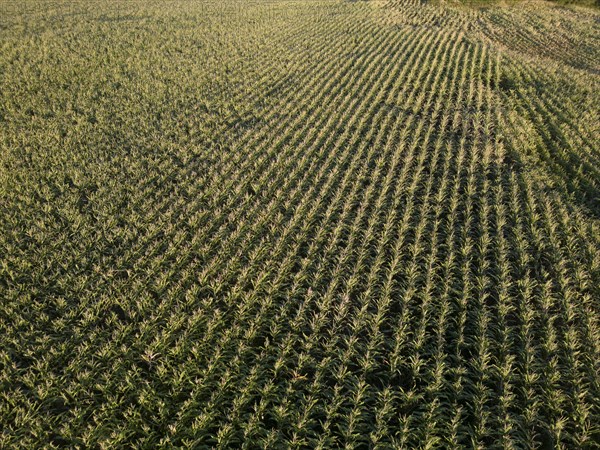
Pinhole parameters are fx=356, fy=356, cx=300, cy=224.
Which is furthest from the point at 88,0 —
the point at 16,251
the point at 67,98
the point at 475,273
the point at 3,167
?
the point at 475,273

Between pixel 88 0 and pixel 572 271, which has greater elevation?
pixel 88 0

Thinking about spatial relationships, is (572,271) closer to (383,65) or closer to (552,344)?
(552,344)

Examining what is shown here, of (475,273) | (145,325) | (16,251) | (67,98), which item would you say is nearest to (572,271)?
(475,273)

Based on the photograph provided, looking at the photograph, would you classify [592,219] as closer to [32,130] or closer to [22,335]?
[22,335]

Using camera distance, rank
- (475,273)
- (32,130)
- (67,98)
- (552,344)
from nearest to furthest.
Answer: (552,344), (475,273), (32,130), (67,98)

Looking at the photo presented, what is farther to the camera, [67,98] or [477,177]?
[67,98]

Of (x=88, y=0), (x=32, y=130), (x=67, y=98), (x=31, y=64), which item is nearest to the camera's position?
(x=32, y=130)

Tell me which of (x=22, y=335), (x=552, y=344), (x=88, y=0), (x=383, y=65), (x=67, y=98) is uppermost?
(x=88, y=0)
